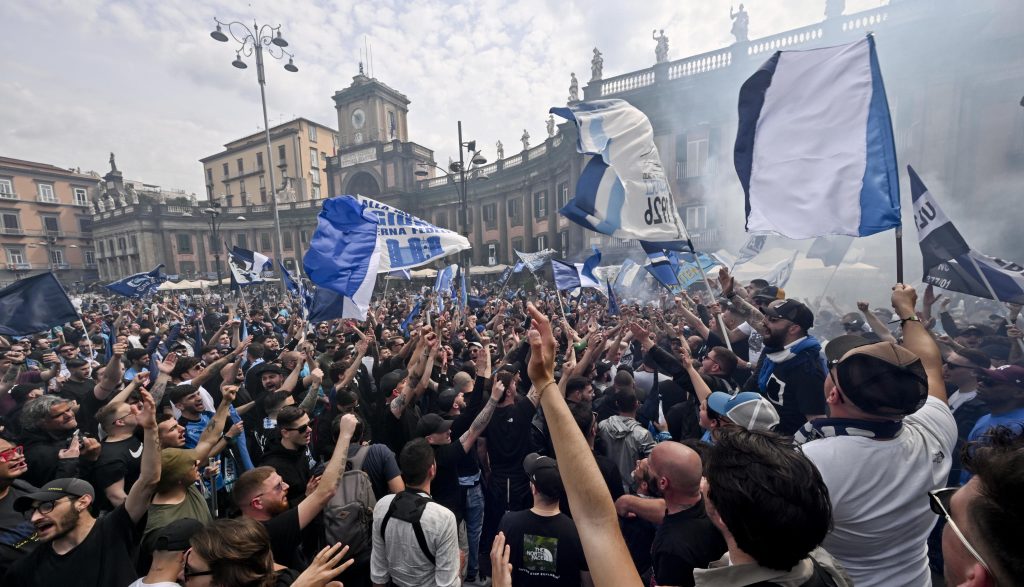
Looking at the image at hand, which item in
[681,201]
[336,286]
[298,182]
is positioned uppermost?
[298,182]

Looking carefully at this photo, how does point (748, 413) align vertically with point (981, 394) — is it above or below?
above

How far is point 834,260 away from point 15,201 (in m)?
84.3

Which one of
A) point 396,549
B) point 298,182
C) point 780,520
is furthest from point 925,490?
point 298,182

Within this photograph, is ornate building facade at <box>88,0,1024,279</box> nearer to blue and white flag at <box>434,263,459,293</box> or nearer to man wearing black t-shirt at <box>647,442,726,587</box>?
blue and white flag at <box>434,263,459,293</box>

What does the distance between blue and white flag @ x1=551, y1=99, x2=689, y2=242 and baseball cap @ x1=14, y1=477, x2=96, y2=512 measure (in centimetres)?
464

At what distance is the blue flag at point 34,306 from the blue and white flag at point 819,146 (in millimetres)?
9125

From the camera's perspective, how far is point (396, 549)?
258 centimetres

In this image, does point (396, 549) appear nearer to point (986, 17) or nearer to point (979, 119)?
point (979, 119)

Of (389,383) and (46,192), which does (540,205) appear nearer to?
(389,383)

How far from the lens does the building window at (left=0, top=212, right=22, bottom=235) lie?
174ft

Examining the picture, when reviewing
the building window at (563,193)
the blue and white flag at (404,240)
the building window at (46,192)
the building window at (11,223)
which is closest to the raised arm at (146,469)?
the blue and white flag at (404,240)

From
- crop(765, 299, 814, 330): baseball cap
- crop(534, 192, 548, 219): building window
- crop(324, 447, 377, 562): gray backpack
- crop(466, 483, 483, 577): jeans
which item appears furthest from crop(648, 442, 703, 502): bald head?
crop(534, 192, 548, 219): building window

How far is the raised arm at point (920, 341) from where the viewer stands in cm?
226

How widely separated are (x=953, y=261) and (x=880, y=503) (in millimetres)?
5000
